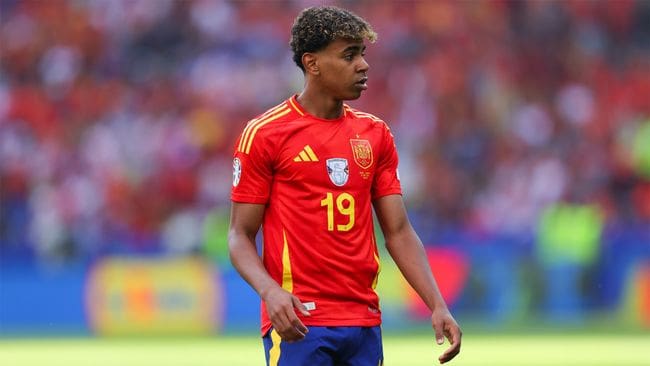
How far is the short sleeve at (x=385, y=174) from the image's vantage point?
5.13m

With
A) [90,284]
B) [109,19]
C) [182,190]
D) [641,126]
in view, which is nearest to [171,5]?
[109,19]

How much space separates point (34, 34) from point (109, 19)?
120cm

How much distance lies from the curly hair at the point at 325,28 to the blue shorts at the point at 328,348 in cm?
108

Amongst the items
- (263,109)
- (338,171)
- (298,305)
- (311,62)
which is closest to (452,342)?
(298,305)

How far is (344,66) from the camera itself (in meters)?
4.96

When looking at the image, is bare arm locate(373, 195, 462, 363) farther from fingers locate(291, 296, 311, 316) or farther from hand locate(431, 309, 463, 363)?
fingers locate(291, 296, 311, 316)

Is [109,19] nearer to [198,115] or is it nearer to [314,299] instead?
[198,115]

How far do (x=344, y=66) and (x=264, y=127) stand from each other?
0.38 metres

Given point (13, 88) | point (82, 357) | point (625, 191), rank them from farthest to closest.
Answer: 1. point (13, 88)
2. point (625, 191)
3. point (82, 357)

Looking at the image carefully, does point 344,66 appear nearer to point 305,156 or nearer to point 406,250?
point 305,156

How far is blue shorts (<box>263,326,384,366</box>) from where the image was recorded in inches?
188

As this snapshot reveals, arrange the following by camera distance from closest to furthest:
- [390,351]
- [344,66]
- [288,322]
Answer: [288,322], [344,66], [390,351]

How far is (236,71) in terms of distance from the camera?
64.1 ft

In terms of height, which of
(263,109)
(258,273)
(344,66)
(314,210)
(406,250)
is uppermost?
(263,109)
